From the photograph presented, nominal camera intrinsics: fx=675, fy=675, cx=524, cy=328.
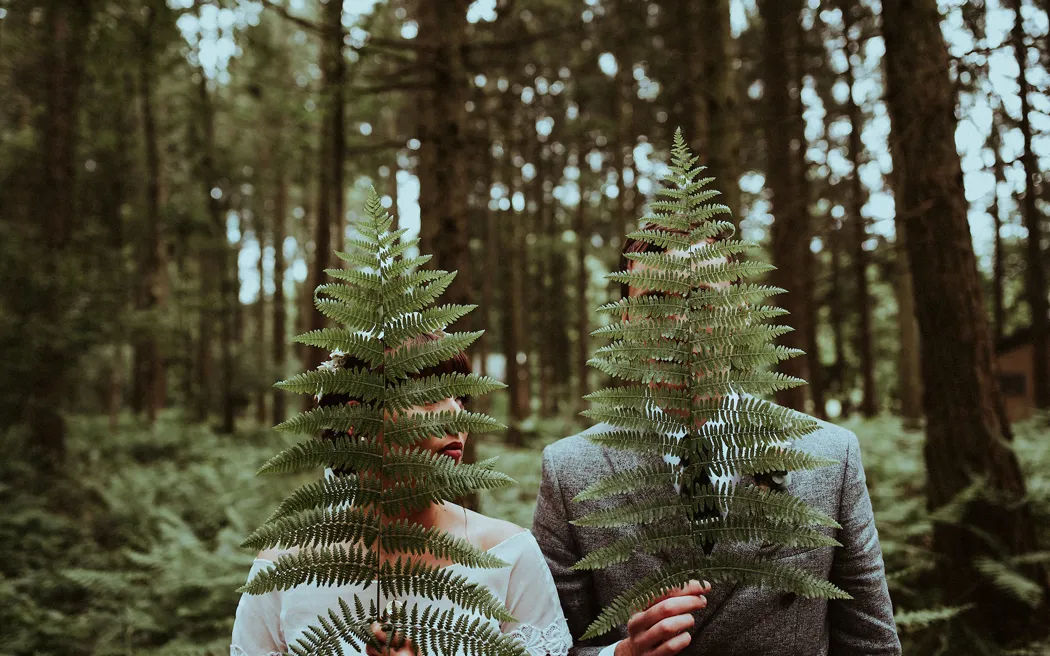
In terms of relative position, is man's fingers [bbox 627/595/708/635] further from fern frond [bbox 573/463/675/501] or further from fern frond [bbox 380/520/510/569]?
fern frond [bbox 380/520/510/569]

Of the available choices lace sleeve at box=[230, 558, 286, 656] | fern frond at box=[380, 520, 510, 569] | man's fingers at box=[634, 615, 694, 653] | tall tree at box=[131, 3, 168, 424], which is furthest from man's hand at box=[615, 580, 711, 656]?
tall tree at box=[131, 3, 168, 424]

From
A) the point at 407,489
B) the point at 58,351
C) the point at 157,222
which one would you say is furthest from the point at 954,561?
the point at 157,222

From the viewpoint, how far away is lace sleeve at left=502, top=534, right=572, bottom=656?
6.35 feet

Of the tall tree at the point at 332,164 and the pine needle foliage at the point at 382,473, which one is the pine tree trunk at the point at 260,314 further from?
the pine needle foliage at the point at 382,473

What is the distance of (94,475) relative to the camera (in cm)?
1133

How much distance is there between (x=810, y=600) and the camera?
1952 millimetres

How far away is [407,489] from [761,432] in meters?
0.71

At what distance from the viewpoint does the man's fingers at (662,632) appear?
1.39m

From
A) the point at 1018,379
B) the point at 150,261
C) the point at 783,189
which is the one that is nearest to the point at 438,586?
the point at 783,189

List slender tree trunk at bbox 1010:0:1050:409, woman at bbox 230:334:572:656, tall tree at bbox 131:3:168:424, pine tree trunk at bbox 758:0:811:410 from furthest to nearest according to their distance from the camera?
1. tall tree at bbox 131:3:168:424
2. slender tree trunk at bbox 1010:0:1050:409
3. pine tree trunk at bbox 758:0:811:410
4. woman at bbox 230:334:572:656

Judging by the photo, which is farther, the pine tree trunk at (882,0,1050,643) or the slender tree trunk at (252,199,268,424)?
the slender tree trunk at (252,199,268,424)

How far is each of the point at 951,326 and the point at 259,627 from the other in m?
4.91

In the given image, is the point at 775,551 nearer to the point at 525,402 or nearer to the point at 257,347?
the point at 525,402

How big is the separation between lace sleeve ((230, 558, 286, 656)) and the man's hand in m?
1.13
